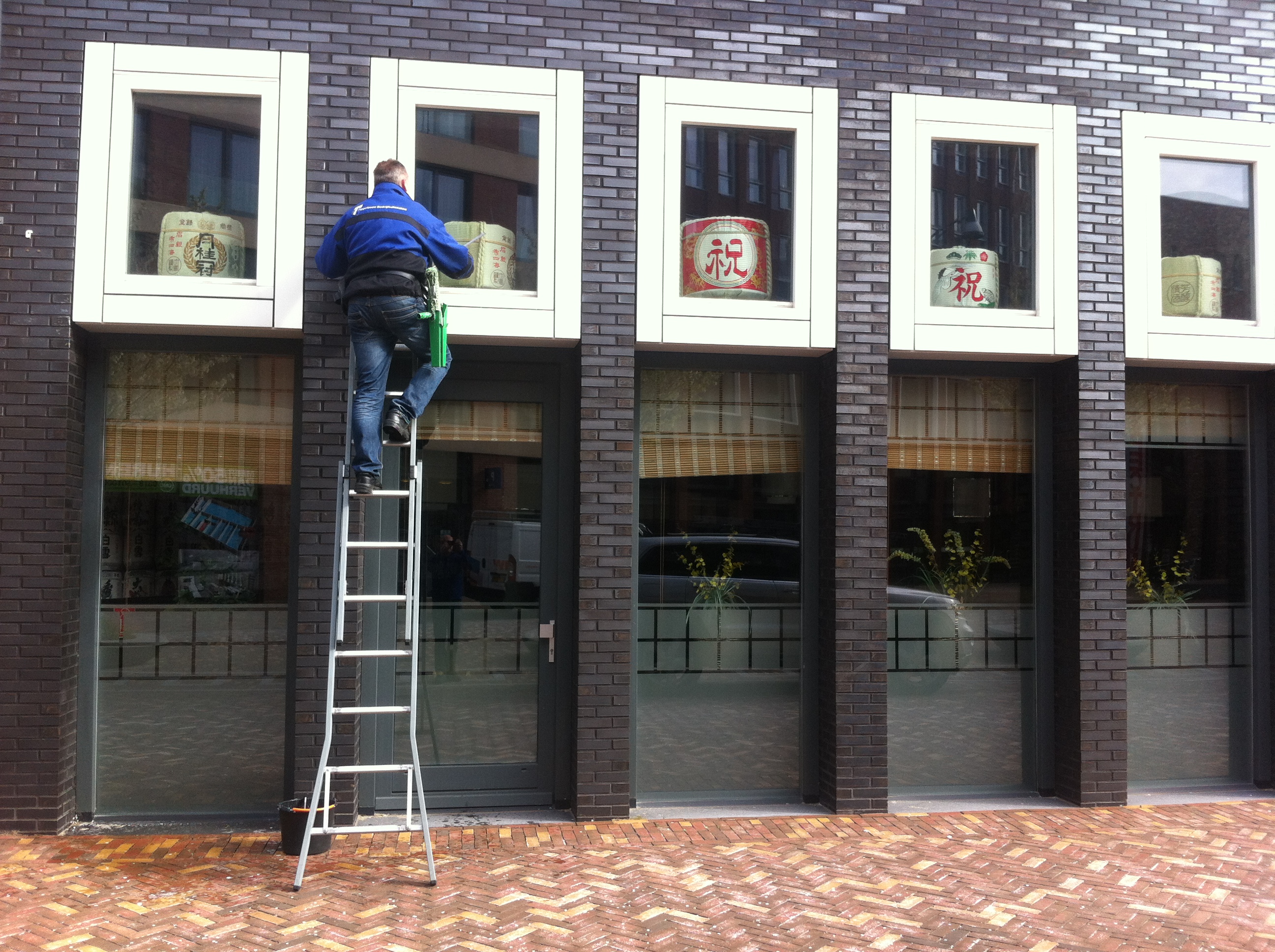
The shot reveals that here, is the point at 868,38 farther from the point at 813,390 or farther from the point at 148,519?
the point at 148,519

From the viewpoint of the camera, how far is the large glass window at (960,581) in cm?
704

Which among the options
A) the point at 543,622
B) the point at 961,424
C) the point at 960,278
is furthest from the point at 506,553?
the point at 960,278

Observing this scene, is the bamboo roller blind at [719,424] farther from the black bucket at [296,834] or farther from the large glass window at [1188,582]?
the black bucket at [296,834]

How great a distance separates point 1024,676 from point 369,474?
4575 mm

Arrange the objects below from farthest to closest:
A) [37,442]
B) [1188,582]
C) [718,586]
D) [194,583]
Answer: [1188,582]
[718,586]
[194,583]
[37,442]

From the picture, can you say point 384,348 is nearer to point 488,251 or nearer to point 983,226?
point 488,251

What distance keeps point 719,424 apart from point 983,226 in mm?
2199

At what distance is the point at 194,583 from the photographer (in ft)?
21.1

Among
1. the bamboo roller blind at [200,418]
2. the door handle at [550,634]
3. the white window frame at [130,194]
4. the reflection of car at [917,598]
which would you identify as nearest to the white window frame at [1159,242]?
the reflection of car at [917,598]

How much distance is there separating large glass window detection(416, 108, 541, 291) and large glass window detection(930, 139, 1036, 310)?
104 inches

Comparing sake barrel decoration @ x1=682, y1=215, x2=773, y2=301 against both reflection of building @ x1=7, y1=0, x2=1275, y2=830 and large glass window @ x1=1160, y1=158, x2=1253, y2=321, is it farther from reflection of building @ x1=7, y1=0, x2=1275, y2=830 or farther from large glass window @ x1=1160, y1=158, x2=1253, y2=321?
large glass window @ x1=1160, y1=158, x2=1253, y2=321

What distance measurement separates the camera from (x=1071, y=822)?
6.49 metres

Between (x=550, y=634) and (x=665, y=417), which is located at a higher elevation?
(x=665, y=417)

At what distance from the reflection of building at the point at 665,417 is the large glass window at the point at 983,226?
3 centimetres
